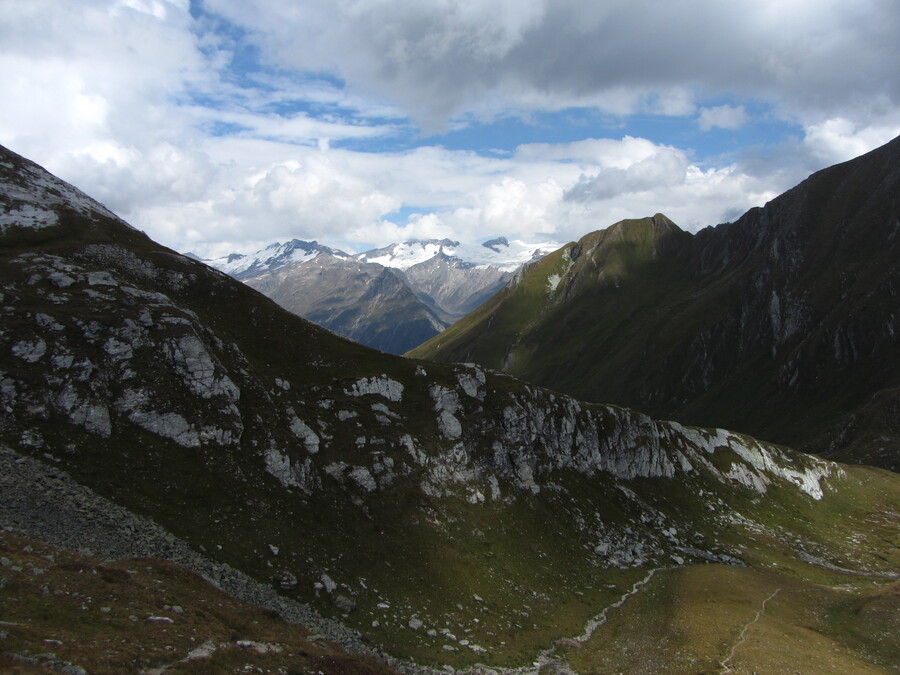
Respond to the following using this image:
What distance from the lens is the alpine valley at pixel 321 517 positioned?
30.2 m

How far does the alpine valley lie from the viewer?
30.2 m

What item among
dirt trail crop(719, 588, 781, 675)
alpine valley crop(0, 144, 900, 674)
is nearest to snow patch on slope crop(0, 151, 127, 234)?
alpine valley crop(0, 144, 900, 674)

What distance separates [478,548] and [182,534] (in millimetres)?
30803

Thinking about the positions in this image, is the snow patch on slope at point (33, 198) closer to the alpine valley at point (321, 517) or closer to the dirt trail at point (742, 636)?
the alpine valley at point (321, 517)

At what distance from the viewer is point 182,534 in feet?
128

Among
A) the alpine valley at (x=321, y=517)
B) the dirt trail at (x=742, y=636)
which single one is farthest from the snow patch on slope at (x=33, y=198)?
the dirt trail at (x=742, y=636)

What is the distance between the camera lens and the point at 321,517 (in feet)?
165

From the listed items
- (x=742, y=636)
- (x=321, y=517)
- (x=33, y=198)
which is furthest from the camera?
(x=33, y=198)

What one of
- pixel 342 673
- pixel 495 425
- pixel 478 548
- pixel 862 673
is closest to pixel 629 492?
pixel 495 425

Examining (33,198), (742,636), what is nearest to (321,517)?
(742,636)

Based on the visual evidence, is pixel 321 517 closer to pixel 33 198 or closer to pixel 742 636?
pixel 742 636

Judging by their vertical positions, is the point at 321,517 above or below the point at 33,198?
below

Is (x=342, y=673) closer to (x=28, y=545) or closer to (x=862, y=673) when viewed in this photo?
(x=28, y=545)

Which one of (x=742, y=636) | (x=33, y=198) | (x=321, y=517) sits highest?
(x=33, y=198)
